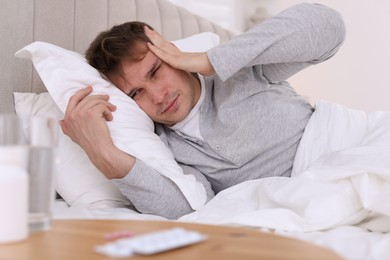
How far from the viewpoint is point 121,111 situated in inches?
58.9

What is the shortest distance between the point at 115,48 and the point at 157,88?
159mm

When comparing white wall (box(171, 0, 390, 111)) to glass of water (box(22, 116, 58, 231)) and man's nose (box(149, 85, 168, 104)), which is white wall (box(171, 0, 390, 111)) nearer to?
man's nose (box(149, 85, 168, 104))

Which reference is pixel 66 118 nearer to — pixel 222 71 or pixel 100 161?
pixel 100 161

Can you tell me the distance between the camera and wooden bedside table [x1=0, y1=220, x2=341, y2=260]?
0.65 m

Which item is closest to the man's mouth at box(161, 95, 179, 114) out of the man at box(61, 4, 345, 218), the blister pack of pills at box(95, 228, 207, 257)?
the man at box(61, 4, 345, 218)

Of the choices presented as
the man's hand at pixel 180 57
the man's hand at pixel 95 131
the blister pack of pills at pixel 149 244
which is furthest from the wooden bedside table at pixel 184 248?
the man's hand at pixel 180 57

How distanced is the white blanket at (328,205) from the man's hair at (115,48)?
18.5 inches

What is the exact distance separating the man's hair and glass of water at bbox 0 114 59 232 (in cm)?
76

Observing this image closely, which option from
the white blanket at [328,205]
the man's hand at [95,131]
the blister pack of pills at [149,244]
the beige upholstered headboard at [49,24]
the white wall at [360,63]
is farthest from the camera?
the white wall at [360,63]

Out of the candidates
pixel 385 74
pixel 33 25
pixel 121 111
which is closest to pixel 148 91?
pixel 121 111

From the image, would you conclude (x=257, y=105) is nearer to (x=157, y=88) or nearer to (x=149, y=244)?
(x=157, y=88)

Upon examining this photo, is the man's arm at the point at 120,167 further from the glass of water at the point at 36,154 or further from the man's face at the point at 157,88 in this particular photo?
the glass of water at the point at 36,154

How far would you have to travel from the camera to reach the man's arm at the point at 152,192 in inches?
53.8

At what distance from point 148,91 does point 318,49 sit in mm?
463
